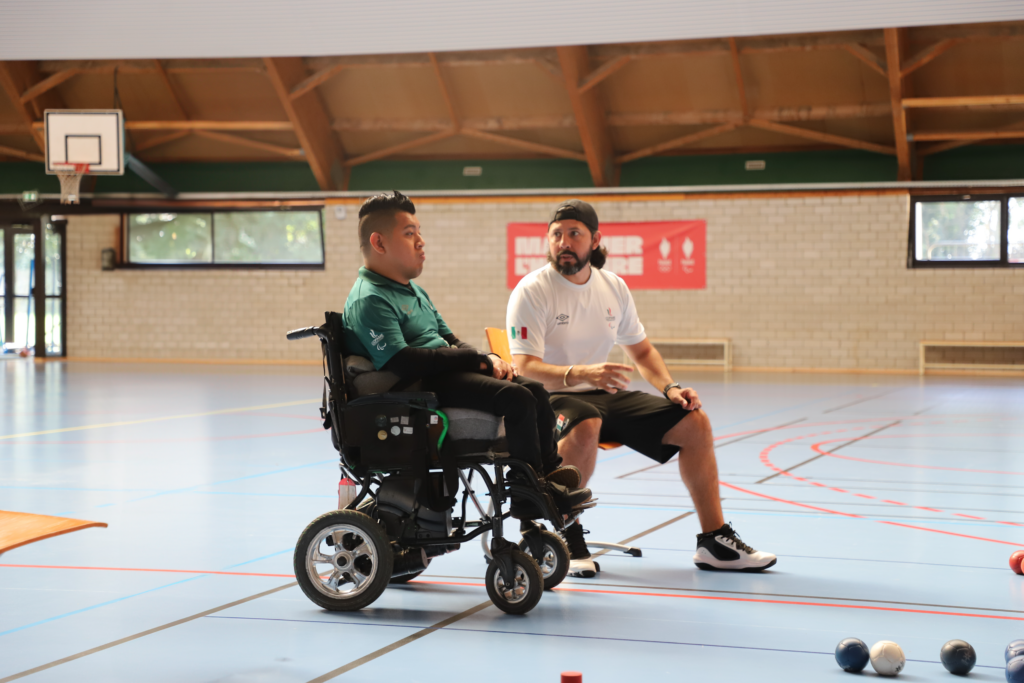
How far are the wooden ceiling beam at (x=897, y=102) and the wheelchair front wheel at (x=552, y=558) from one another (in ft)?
42.5

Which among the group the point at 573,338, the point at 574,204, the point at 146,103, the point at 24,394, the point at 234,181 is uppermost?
the point at 146,103

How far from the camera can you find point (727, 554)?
11.8ft

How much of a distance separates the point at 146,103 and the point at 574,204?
1734cm

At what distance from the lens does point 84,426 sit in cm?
830

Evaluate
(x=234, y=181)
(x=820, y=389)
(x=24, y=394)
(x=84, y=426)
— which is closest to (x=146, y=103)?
(x=234, y=181)

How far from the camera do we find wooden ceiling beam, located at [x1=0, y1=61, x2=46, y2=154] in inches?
694

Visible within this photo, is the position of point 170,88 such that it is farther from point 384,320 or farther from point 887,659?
point 887,659

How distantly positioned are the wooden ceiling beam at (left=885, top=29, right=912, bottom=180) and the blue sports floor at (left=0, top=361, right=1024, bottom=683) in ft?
29.0

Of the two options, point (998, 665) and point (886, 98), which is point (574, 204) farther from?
point (886, 98)

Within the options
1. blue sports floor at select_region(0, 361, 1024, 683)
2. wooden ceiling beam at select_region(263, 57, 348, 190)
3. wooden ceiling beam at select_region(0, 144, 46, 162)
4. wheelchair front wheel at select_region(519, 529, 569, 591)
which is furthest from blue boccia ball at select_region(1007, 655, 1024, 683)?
wooden ceiling beam at select_region(0, 144, 46, 162)

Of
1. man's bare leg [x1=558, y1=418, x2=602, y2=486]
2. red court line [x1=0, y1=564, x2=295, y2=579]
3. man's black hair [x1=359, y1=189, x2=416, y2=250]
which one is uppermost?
man's black hair [x1=359, y1=189, x2=416, y2=250]

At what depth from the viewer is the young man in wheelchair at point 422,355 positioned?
9.75ft

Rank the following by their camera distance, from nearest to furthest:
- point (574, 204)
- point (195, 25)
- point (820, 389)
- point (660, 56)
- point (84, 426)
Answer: point (574, 204), point (84, 426), point (195, 25), point (820, 389), point (660, 56)

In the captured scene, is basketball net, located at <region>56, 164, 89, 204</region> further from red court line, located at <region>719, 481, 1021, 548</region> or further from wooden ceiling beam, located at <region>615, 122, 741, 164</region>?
red court line, located at <region>719, 481, 1021, 548</region>
